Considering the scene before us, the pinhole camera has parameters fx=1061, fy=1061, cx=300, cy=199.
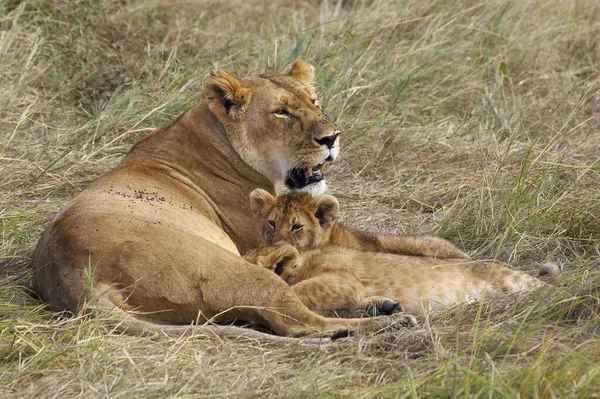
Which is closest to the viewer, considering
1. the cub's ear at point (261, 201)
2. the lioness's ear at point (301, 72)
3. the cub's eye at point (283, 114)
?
the cub's ear at point (261, 201)

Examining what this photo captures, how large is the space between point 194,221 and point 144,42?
392 centimetres

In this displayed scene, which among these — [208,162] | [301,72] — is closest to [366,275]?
[208,162]

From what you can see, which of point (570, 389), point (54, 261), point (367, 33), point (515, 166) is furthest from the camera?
point (367, 33)

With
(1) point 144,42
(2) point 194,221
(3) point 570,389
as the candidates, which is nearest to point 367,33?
(1) point 144,42

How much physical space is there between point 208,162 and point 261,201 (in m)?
0.47

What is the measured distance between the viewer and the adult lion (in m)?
4.46

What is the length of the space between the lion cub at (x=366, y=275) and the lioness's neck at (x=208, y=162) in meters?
0.39

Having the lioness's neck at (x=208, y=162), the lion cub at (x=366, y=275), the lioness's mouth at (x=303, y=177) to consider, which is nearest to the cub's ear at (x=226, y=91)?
the lioness's neck at (x=208, y=162)

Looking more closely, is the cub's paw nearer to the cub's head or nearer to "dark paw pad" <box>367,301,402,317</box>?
"dark paw pad" <box>367,301,402,317</box>

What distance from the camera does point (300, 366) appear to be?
13.8 feet

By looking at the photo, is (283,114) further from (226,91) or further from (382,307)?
(382,307)

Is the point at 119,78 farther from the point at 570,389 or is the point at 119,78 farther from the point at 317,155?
the point at 570,389

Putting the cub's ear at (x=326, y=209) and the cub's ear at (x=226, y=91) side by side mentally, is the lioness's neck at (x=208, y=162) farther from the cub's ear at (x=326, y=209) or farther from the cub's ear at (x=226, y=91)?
the cub's ear at (x=326, y=209)

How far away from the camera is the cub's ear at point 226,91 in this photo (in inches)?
222
